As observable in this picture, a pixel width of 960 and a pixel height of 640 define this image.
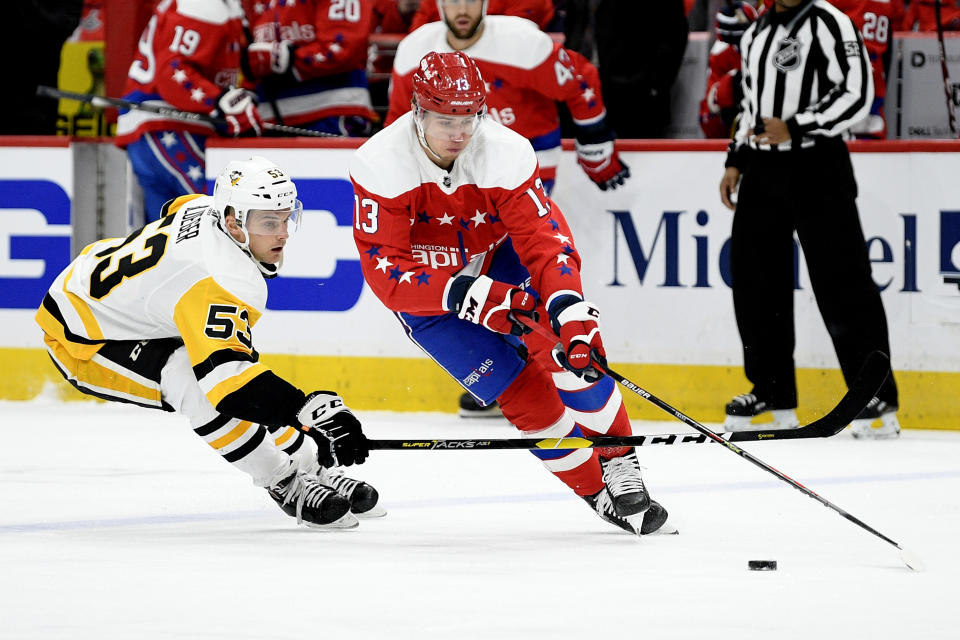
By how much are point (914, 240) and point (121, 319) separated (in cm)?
294

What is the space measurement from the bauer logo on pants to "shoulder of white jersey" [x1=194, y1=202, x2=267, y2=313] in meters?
2.78

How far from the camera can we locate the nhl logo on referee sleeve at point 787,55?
5297mm

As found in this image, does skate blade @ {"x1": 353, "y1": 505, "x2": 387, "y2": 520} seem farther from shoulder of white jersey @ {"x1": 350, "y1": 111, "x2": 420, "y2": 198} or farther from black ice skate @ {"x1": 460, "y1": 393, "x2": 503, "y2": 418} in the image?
black ice skate @ {"x1": 460, "y1": 393, "x2": 503, "y2": 418}

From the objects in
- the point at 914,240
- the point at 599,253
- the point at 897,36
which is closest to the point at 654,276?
the point at 599,253

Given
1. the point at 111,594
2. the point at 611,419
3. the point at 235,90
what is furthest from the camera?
the point at 235,90

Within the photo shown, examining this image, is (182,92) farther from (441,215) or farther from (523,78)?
(441,215)

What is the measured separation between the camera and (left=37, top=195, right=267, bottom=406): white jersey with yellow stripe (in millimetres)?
3457

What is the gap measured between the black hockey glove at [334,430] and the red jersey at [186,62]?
9.56ft

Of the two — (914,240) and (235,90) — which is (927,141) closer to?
(914,240)

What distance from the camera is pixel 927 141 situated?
5.41m

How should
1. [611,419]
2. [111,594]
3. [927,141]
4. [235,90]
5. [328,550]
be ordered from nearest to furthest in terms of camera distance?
[111,594] → [328,550] → [611,419] → [927,141] → [235,90]

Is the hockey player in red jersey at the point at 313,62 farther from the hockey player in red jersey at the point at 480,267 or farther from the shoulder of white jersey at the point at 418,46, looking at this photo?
the hockey player in red jersey at the point at 480,267

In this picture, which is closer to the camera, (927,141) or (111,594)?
(111,594)

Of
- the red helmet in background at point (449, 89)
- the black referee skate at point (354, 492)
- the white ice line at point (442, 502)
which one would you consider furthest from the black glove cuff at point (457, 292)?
the white ice line at point (442, 502)
